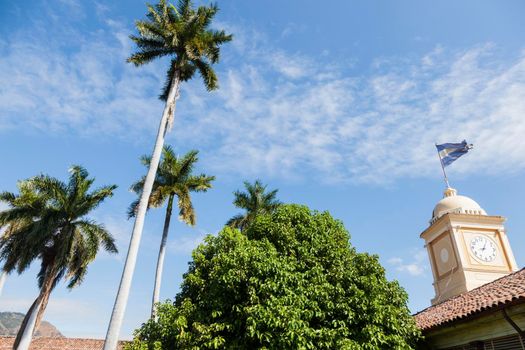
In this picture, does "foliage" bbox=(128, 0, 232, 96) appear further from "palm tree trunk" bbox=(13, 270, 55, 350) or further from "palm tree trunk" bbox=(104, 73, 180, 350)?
"palm tree trunk" bbox=(13, 270, 55, 350)

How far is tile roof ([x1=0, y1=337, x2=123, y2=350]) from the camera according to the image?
31.6 metres

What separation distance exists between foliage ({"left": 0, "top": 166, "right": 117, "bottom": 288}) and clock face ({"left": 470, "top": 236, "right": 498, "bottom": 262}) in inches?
993

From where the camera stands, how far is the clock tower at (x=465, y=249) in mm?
20766

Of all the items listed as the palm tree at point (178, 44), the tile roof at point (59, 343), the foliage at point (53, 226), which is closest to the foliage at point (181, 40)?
the palm tree at point (178, 44)

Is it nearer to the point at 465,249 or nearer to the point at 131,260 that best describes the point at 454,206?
the point at 465,249

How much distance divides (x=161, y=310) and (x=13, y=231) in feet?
64.9

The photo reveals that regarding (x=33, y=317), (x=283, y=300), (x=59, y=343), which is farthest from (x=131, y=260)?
(x=59, y=343)

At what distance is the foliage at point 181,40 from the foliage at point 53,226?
1090cm

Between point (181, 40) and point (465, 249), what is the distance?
67.2 feet

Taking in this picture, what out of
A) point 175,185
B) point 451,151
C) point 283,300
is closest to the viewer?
point 283,300

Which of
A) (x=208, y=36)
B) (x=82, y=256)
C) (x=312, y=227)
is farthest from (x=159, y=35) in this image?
(x=82, y=256)

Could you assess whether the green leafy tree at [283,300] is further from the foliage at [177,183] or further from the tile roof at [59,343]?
the tile roof at [59,343]

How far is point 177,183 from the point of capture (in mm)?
27641

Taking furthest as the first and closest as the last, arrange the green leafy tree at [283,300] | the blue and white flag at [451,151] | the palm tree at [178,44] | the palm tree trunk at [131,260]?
1. the blue and white flag at [451,151]
2. the palm tree at [178,44]
3. the palm tree trunk at [131,260]
4. the green leafy tree at [283,300]
